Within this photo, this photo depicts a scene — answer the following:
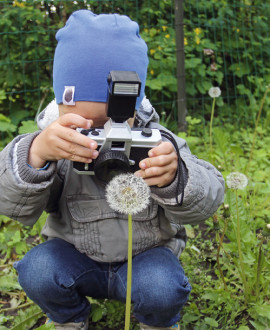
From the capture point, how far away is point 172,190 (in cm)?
102

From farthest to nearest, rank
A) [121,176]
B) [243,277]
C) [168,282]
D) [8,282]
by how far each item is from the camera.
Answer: [8,282] < [243,277] < [168,282] < [121,176]

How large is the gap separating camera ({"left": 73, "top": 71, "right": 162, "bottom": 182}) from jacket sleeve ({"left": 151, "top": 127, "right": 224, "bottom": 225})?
120 millimetres

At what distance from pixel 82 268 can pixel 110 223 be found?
0.48 ft

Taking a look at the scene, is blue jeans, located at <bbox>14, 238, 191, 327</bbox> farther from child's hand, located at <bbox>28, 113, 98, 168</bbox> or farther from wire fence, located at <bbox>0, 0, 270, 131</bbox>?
wire fence, located at <bbox>0, 0, 270, 131</bbox>

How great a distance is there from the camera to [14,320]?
1372mm

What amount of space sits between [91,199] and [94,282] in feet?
0.76

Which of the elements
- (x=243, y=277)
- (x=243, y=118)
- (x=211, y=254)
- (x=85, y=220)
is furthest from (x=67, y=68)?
(x=243, y=118)

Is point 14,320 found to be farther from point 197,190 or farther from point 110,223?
point 197,190

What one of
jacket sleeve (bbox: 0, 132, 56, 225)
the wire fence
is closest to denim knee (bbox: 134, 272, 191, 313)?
jacket sleeve (bbox: 0, 132, 56, 225)

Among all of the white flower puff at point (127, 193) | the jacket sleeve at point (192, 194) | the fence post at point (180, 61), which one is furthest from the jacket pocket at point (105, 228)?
the fence post at point (180, 61)

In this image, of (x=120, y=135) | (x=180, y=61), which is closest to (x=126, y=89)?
(x=120, y=135)

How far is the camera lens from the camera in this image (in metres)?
0.86

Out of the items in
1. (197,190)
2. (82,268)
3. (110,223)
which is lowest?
(82,268)

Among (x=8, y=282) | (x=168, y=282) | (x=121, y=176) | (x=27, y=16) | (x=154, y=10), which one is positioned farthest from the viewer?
(x=154, y=10)
